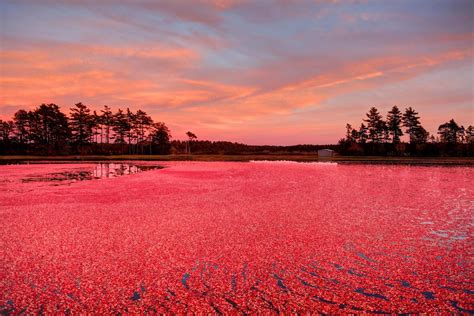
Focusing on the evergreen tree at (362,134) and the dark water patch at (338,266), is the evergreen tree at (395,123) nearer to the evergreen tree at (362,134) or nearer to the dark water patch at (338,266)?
the evergreen tree at (362,134)

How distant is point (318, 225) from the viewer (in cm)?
1055

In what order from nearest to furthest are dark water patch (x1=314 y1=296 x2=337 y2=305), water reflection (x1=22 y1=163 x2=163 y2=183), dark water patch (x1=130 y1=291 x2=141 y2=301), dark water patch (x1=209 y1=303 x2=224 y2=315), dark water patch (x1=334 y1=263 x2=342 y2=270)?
1. dark water patch (x1=209 y1=303 x2=224 y2=315)
2. dark water patch (x1=314 y1=296 x2=337 y2=305)
3. dark water patch (x1=130 y1=291 x2=141 y2=301)
4. dark water patch (x1=334 y1=263 x2=342 y2=270)
5. water reflection (x1=22 y1=163 x2=163 y2=183)

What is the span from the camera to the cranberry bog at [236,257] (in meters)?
5.35

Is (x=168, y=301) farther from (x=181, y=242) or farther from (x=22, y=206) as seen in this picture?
Result: (x=22, y=206)

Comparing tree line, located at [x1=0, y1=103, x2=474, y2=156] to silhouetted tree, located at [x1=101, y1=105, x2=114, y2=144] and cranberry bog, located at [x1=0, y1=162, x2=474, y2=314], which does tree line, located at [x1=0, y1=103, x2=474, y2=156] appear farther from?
cranberry bog, located at [x1=0, y1=162, x2=474, y2=314]

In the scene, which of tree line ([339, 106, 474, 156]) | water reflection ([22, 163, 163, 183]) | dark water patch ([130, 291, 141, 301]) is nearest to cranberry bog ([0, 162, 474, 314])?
dark water patch ([130, 291, 141, 301])

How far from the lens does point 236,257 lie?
752 centimetres

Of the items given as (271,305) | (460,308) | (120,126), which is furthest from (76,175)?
(120,126)

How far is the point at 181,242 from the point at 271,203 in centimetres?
681

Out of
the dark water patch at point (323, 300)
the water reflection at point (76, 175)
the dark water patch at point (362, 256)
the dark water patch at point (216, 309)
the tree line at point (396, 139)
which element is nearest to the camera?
the dark water patch at point (216, 309)

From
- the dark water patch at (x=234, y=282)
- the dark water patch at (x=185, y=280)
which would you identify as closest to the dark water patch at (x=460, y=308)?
the dark water patch at (x=234, y=282)

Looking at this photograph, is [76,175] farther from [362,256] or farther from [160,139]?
[160,139]

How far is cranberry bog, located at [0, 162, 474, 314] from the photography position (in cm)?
535

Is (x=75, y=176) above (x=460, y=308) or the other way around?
above
